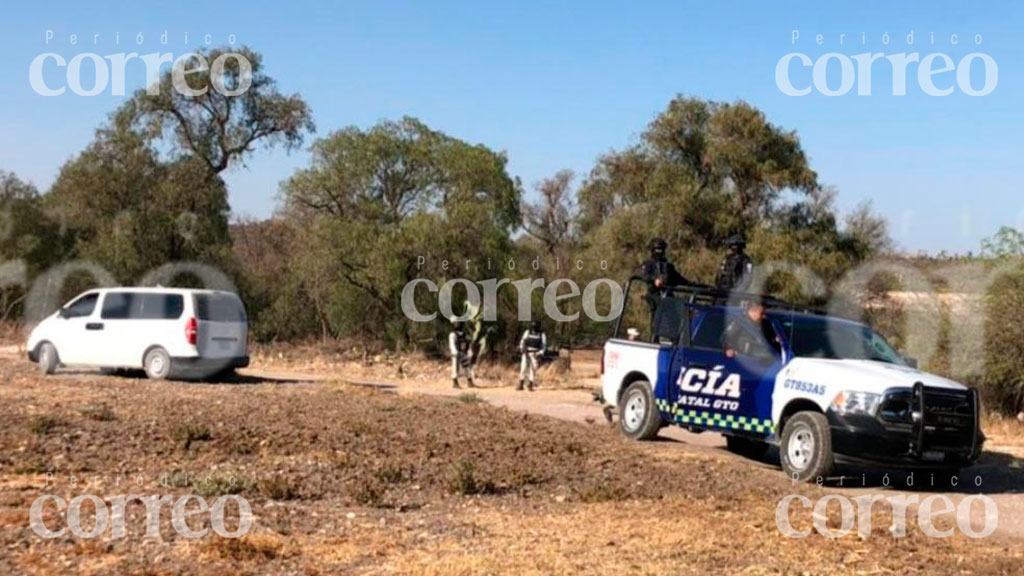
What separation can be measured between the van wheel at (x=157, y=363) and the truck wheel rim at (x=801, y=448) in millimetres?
13235

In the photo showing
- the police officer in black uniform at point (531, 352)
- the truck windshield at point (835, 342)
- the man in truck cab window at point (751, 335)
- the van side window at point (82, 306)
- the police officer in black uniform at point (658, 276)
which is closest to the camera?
the truck windshield at point (835, 342)

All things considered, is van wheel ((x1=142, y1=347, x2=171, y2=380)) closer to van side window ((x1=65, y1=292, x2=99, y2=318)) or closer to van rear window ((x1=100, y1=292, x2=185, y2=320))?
van rear window ((x1=100, y1=292, x2=185, y2=320))

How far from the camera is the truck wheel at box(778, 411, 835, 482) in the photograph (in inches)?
465

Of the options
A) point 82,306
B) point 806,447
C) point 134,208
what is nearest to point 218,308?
point 82,306

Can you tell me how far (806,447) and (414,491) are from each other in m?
4.37

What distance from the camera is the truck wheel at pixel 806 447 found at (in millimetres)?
11820

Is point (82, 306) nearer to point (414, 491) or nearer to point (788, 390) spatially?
point (414, 491)

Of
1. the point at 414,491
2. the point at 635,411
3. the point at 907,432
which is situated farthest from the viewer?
the point at 635,411

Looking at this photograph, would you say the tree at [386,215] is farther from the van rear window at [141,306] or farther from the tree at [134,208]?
the van rear window at [141,306]

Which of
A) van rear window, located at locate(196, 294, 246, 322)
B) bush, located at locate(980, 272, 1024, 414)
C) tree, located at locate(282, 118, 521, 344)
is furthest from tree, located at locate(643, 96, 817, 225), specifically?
van rear window, located at locate(196, 294, 246, 322)

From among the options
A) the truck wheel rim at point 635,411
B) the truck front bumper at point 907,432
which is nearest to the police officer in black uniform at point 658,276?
the truck wheel rim at point 635,411

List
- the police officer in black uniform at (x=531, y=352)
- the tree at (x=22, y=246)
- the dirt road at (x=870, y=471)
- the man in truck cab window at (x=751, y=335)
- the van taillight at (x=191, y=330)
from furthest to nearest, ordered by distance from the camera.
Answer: the tree at (x=22, y=246), the police officer in black uniform at (x=531, y=352), the van taillight at (x=191, y=330), the man in truck cab window at (x=751, y=335), the dirt road at (x=870, y=471)

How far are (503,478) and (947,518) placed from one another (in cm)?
410

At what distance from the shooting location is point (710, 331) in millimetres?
13930
